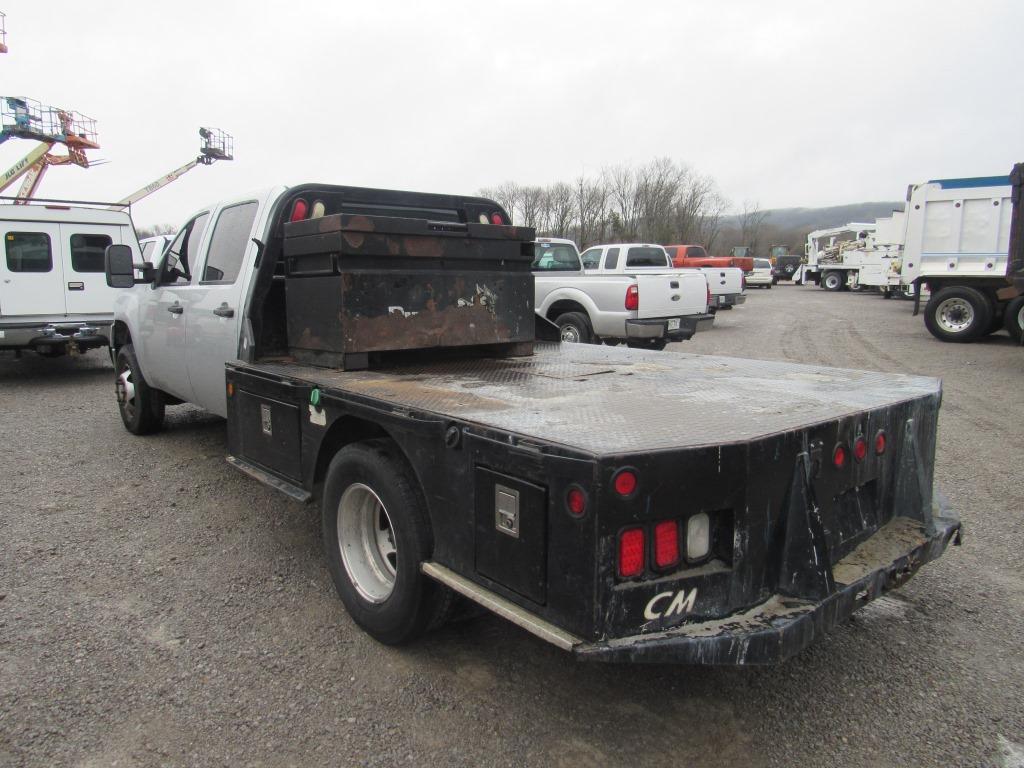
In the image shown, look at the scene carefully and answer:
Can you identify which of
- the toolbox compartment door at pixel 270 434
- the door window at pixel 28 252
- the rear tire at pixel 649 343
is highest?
the door window at pixel 28 252

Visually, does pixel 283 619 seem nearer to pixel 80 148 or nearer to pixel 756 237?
pixel 80 148

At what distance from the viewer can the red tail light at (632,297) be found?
1102 centimetres

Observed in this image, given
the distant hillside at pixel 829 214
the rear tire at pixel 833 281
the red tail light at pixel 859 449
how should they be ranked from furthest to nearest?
the distant hillside at pixel 829 214
the rear tire at pixel 833 281
the red tail light at pixel 859 449

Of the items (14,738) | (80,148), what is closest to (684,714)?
(14,738)

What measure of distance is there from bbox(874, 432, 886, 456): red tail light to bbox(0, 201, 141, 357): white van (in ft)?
33.0

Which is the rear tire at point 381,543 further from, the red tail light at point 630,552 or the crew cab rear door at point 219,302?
the crew cab rear door at point 219,302

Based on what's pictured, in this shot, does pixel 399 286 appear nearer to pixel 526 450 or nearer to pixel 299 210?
pixel 299 210

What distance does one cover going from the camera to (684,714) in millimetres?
2627

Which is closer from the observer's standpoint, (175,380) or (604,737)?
(604,737)

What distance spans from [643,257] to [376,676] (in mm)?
15684

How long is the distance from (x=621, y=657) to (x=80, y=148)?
37.9 meters

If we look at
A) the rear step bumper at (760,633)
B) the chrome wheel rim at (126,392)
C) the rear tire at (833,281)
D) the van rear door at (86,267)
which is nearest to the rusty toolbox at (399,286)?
the rear step bumper at (760,633)

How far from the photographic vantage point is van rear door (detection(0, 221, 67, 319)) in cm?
1013

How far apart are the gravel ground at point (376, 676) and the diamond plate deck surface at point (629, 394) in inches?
42.4
